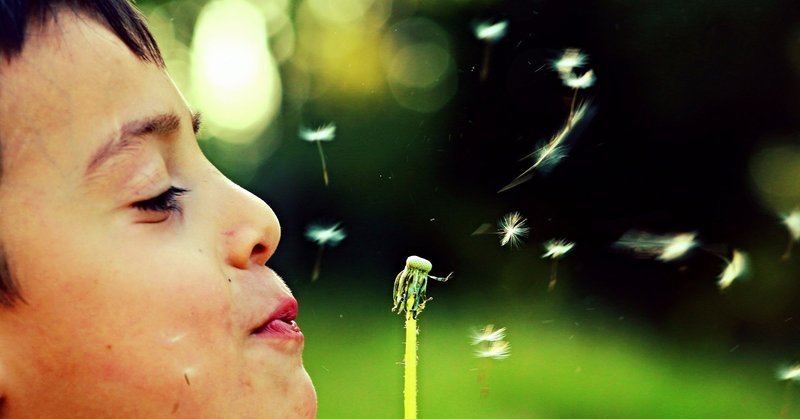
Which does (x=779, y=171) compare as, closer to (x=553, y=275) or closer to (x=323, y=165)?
(x=553, y=275)

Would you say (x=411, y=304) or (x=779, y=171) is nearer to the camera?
(x=411, y=304)

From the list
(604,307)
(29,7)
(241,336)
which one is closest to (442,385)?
(604,307)

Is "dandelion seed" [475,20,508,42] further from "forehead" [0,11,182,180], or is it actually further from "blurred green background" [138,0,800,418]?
"forehead" [0,11,182,180]

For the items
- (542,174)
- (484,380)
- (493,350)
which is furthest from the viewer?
(542,174)

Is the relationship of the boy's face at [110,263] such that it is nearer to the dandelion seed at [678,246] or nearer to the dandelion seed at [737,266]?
the dandelion seed at [678,246]

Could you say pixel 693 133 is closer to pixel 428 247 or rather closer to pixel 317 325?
pixel 428 247

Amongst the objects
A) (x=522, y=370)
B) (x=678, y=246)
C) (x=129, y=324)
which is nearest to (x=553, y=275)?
(x=522, y=370)

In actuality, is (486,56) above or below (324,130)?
above
